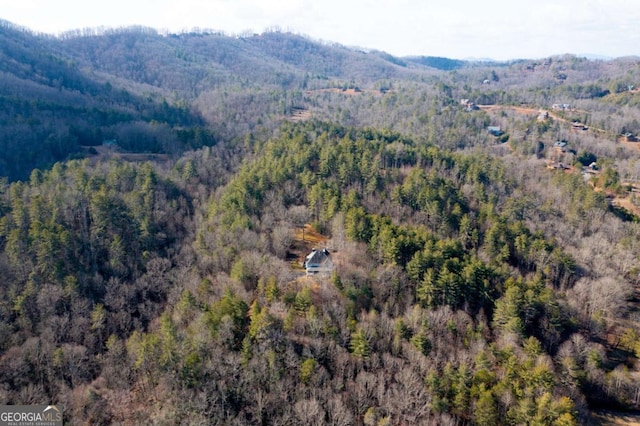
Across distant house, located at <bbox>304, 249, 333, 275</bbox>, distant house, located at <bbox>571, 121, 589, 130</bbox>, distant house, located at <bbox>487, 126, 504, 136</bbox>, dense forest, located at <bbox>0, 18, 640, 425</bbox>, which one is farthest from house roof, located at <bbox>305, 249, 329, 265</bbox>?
distant house, located at <bbox>571, 121, 589, 130</bbox>

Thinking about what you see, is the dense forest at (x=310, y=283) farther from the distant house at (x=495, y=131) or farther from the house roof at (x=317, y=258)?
the distant house at (x=495, y=131)

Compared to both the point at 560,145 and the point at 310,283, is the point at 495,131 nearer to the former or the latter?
the point at 560,145

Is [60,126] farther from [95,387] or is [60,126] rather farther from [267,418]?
[267,418]

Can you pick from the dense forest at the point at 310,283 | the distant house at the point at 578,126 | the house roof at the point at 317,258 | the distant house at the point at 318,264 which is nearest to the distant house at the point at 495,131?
the distant house at the point at 578,126

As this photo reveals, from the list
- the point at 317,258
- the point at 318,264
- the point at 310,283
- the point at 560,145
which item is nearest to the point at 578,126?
the point at 560,145

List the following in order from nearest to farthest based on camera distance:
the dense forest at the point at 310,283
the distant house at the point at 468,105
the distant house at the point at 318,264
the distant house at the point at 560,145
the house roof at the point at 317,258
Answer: the dense forest at the point at 310,283, the distant house at the point at 318,264, the house roof at the point at 317,258, the distant house at the point at 560,145, the distant house at the point at 468,105

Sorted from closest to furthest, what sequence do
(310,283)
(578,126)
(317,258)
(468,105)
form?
(310,283)
(317,258)
(578,126)
(468,105)

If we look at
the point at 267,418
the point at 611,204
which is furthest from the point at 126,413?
the point at 611,204

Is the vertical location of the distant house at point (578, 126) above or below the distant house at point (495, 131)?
above
